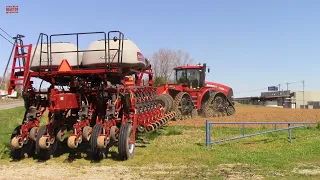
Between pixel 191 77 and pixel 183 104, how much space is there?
2947 millimetres

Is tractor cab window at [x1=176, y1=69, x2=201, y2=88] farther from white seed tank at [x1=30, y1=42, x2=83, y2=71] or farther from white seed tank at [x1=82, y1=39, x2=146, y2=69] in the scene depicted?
white seed tank at [x1=30, y1=42, x2=83, y2=71]

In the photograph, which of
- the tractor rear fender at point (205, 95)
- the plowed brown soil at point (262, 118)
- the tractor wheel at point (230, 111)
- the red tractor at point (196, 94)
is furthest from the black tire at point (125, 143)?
the tractor wheel at point (230, 111)

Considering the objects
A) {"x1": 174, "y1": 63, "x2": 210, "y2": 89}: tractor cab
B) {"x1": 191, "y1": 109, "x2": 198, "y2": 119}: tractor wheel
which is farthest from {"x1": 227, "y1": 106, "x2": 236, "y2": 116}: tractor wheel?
{"x1": 191, "y1": 109, "x2": 198, "y2": 119}: tractor wheel

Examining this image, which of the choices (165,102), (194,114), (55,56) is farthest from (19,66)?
(194,114)

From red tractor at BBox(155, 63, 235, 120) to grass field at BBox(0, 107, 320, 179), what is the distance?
308 inches

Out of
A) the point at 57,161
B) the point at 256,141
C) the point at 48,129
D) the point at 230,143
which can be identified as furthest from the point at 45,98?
the point at 256,141

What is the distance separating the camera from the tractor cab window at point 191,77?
22950 millimetres

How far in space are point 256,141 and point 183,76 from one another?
37.2 ft

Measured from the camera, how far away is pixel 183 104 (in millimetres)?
20641

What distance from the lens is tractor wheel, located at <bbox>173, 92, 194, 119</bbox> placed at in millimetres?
19747

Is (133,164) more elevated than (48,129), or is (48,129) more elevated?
(48,129)

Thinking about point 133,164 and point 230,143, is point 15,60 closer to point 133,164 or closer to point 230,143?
point 133,164

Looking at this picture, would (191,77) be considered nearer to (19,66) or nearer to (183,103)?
(183,103)

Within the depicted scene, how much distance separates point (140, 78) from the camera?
45.8 feet
